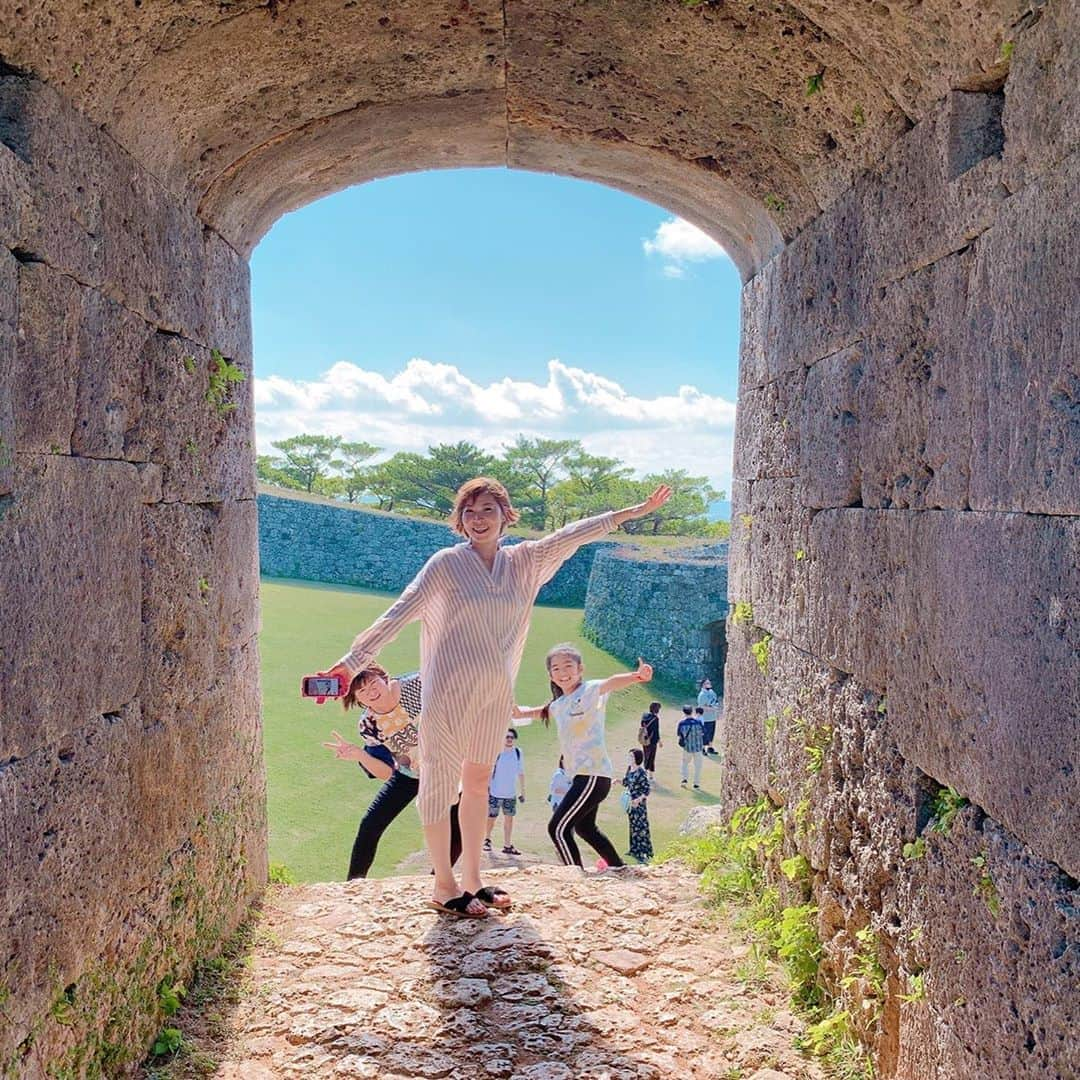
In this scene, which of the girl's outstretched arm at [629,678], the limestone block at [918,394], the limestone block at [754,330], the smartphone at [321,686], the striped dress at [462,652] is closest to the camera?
the limestone block at [918,394]

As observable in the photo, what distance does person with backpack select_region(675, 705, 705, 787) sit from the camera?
37.0 ft

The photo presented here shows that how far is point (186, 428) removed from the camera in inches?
133

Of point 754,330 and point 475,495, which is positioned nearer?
point 475,495

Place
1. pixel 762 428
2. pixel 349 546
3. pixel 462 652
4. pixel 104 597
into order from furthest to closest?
pixel 349 546, pixel 762 428, pixel 462 652, pixel 104 597

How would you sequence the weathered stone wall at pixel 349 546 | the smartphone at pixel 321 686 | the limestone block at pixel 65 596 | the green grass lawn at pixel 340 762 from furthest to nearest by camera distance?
the weathered stone wall at pixel 349 546
the green grass lawn at pixel 340 762
the smartphone at pixel 321 686
the limestone block at pixel 65 596

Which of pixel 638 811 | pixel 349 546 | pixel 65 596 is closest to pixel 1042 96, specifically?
pixel 65 596

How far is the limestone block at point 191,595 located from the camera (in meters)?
3.06

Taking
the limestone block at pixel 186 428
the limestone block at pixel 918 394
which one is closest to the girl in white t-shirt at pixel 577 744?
the limestone block at pixel 186 428

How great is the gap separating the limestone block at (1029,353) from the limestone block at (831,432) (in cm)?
77

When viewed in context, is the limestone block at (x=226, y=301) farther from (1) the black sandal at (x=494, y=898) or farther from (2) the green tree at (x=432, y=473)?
(2) the green tree at (x=432, y=473)

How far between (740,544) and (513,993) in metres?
2.14

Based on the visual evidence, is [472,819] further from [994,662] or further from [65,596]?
[994,662]

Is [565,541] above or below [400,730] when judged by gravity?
above

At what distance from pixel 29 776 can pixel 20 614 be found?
0.37 meters
